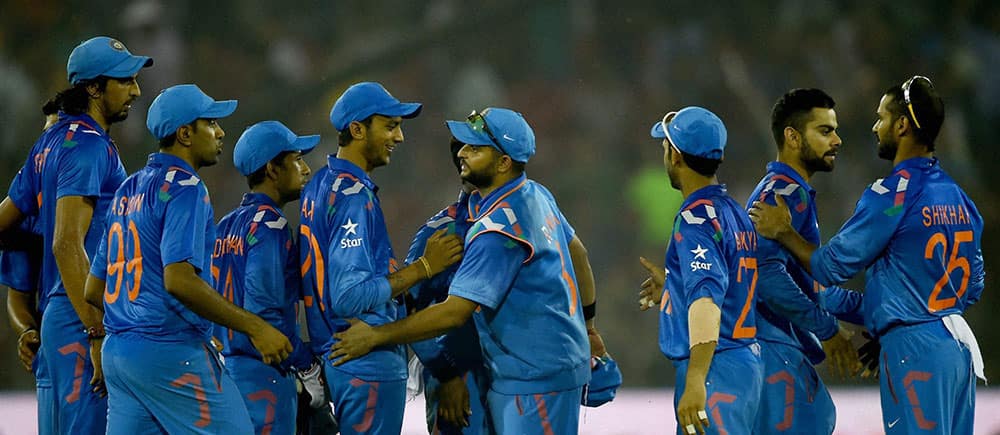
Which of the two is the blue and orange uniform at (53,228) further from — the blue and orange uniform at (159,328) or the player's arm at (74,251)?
the blue and orange uniform at (159,328)

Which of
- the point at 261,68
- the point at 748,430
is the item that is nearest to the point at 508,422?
the point at 748,430

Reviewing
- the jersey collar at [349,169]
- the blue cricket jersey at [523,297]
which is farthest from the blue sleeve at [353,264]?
the blue cricket jersey at [523,297]

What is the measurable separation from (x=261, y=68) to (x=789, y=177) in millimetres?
8297

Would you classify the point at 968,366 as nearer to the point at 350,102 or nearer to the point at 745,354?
the point at 745,354

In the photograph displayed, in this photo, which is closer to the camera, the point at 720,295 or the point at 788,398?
the point at 720,295

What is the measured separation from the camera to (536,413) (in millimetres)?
4523

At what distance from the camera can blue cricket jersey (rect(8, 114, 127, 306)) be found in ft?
16.6

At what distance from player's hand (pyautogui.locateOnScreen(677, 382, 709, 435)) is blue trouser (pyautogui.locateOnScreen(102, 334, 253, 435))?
5.91ft

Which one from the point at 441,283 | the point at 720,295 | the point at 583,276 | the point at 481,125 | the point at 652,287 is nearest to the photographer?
the point at 720,295

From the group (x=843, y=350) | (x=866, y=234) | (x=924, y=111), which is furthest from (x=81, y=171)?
(x=924, y=111)

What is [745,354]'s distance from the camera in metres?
4.65

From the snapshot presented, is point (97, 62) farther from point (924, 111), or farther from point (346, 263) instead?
Answer: point (924, 111)

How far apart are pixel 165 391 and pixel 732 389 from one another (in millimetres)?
2338

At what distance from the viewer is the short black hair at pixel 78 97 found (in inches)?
208
